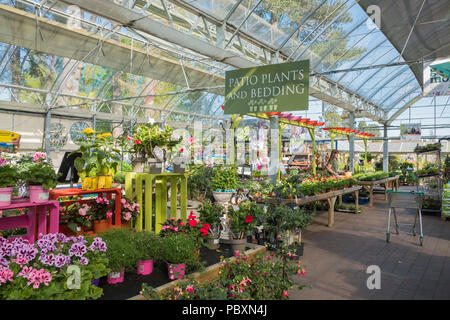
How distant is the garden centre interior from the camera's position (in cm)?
214

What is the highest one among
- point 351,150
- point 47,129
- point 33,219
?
point 47,129

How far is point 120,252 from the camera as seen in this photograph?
6.82ft

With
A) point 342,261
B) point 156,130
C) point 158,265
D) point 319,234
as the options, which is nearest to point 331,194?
point 319,234

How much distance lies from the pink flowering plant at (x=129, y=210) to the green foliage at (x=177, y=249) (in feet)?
3.80

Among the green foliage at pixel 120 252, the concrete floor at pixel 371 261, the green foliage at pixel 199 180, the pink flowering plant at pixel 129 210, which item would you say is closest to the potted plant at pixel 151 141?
the pink flowering plant at pixel 129 210

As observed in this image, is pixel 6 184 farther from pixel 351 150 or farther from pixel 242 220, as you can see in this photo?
pixel 351 150

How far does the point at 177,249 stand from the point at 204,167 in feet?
19.7

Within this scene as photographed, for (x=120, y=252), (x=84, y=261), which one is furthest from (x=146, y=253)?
(x=84, y=261)

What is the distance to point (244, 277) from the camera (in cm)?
202

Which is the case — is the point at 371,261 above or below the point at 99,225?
below

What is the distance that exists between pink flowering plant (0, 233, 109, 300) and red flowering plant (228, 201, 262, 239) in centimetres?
143

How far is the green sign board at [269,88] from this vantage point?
336 centimetres

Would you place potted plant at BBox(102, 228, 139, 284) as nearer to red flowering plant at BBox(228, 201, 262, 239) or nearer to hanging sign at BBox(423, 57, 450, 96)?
red flowering plant at BBox(228, 201, 262, 239)

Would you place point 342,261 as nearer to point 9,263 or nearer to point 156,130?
point 156,130
